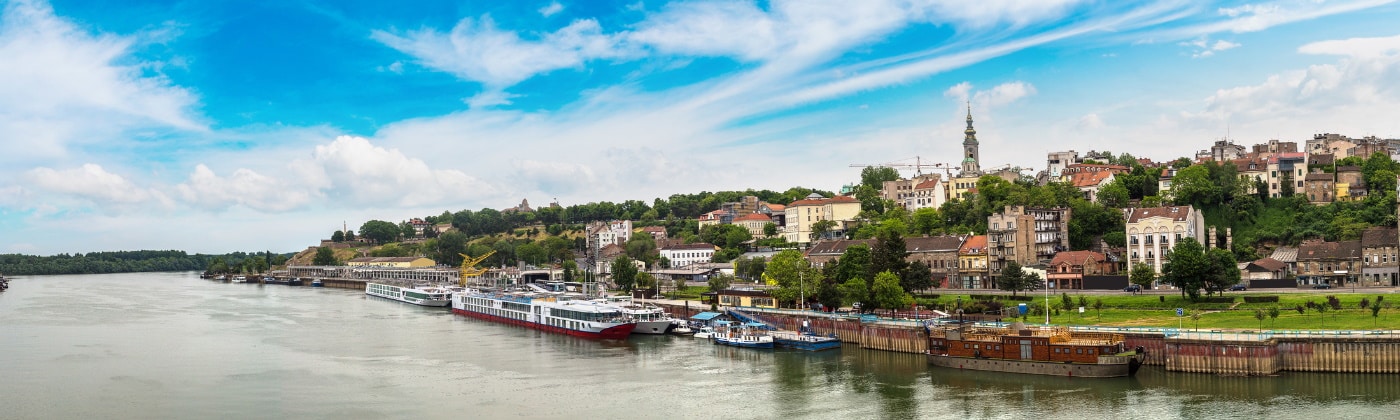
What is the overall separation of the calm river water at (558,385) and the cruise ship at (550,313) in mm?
2376

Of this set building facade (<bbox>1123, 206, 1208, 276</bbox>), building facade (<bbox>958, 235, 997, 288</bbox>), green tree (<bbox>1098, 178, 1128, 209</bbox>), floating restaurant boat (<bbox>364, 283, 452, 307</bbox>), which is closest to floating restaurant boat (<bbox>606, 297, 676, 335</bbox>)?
building facade (<bbox>958, 235, 997, 288</bbox>)

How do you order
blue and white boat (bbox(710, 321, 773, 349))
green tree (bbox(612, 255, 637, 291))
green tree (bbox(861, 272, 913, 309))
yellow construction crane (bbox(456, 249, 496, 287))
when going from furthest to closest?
1. yellow construction crane (bbox(456, 249, 496, 287))
2. green tree (bbox(612, 255, 637, 291))
3. green tree (bbox(861, 272, 913, 309))
4. blue and white boat (bbox(710, 321, 773, 349))

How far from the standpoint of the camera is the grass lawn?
5231cm

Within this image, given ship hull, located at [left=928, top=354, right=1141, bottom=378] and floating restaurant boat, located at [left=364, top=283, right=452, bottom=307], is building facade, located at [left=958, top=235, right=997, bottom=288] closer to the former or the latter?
ship hull, located at [left=928, top=354, right=1141, bottom=378]

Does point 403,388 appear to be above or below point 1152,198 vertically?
below

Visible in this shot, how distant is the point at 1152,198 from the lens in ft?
332

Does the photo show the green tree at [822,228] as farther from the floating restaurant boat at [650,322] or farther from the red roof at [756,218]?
the floating restaurant boat at [650,322]

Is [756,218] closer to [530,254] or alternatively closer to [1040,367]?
[530,254]

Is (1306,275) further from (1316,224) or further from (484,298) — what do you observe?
(484,298)

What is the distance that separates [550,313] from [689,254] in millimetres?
57711

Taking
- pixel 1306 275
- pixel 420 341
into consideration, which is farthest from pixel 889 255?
pixel 420 341

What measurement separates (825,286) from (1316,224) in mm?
45149

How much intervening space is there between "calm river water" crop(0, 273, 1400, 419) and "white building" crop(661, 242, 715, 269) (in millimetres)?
61425

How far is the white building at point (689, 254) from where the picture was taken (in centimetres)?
13800
